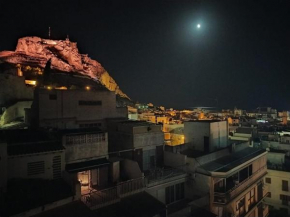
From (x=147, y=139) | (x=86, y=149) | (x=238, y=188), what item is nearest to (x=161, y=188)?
(x=147, y=139)

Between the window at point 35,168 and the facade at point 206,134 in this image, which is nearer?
the window at point 35,168

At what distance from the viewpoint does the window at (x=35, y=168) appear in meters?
12.3

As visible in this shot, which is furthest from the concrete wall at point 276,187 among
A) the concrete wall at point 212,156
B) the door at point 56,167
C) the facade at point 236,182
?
the door at point 56,167

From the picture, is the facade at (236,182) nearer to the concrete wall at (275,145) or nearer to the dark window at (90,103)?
the concrete wall at (275,145)

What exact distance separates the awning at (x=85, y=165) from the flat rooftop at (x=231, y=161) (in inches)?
336

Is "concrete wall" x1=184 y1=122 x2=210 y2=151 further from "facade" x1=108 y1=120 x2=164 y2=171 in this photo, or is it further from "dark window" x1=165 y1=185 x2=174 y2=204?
"dark window" x1=165 y1=185 x2=174 y2=204

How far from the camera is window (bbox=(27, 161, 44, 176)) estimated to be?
12.3 metres

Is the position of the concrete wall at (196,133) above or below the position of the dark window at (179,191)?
above

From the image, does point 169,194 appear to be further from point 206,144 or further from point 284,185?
point 284,185

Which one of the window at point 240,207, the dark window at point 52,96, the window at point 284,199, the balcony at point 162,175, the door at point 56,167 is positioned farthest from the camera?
the window at point 284,199

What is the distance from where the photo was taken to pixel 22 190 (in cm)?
1110

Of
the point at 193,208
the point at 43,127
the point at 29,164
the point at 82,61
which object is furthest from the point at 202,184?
the point at 82,61

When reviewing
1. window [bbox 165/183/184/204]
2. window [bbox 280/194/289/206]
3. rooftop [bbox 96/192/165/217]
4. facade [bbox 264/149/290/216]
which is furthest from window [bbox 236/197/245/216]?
window [bbox 280/194/289/206]

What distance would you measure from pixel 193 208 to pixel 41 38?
108469 mm
